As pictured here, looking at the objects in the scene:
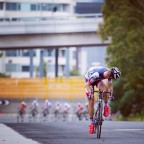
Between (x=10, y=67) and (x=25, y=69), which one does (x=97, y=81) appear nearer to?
(x=10, y=67)

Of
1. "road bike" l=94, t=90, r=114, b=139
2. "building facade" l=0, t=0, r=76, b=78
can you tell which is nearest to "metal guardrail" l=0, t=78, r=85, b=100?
"building facade" l=0, t=0, r=76, b=78

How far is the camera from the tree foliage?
5094cm

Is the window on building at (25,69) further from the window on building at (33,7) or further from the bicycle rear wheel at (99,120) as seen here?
the bicycle rear wheel at (99,120)

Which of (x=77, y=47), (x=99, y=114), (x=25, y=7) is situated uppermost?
(x=99, y=114)

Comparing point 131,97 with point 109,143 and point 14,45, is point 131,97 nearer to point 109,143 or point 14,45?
point 14,45

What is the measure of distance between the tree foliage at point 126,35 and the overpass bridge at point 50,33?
1917 cm

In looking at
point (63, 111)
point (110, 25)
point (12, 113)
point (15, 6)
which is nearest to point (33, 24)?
point (63, 111)

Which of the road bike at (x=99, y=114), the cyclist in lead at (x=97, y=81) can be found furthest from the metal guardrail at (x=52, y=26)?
the cyclist in lead at (x=97, y=81)

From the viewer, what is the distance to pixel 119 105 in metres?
61.6

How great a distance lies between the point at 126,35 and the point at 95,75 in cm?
3386

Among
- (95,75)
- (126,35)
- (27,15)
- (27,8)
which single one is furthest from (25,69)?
(95,75)

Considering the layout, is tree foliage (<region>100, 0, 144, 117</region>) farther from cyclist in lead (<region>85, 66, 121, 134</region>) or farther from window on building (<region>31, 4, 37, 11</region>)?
window on building (<region>31, 4, 37, 11</region>)

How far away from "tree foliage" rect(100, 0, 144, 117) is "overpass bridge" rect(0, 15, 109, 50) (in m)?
19.2

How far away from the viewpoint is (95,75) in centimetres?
1784
